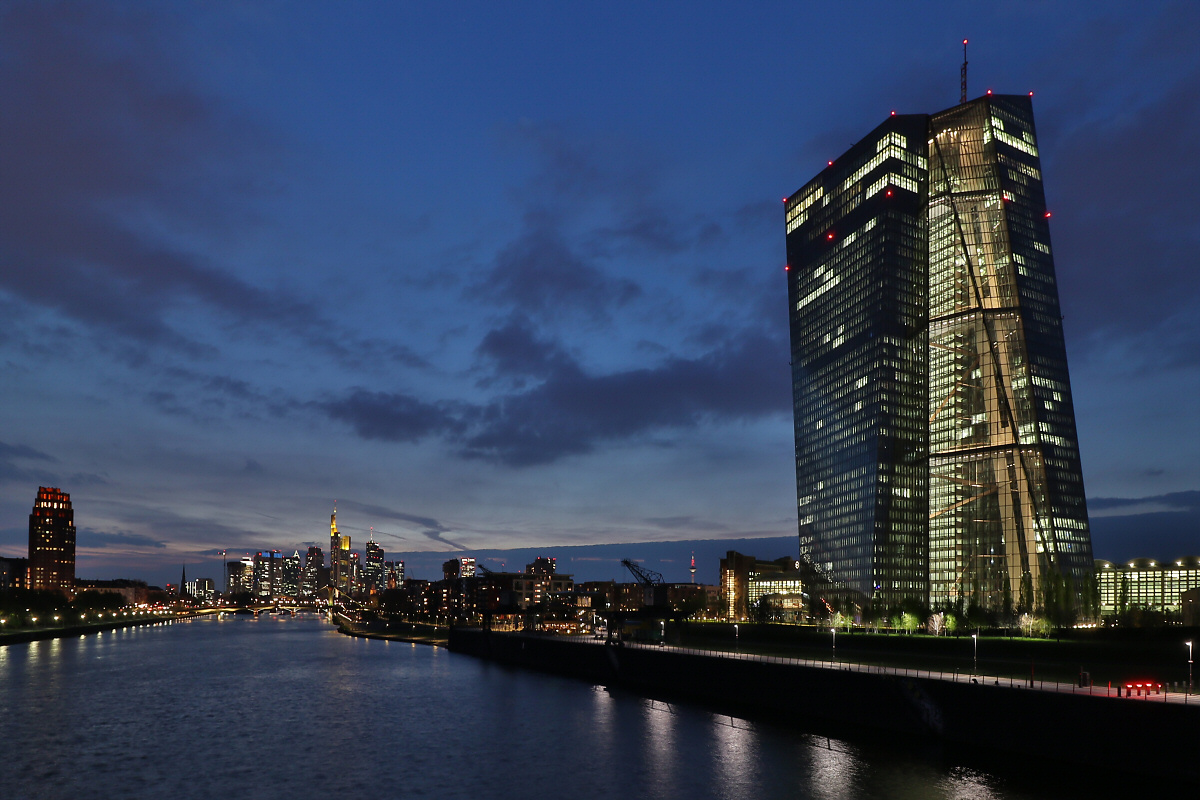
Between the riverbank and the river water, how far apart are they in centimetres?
388

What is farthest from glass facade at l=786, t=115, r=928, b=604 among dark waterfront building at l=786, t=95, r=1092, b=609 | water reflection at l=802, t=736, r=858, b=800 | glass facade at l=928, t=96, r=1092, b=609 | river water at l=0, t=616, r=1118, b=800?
water reflection at l=802, t=736, r=858, b=800

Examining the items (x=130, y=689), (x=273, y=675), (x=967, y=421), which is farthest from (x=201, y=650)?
(x=967, y=421)

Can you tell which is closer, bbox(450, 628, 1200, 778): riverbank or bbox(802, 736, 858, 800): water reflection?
bbox(450, 628, 1200, 778): riverbank

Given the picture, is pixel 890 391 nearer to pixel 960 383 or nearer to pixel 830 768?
pixel 960 383

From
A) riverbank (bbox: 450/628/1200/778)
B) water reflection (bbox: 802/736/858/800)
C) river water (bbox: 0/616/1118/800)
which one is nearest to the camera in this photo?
riverbank (bbox: 450/628/1200/778)

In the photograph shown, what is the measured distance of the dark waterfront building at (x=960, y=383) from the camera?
168000mm

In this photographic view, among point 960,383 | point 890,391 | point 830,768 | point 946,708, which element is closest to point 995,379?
Answer: point 960,383

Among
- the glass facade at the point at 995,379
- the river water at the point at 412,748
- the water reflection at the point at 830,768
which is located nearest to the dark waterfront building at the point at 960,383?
the glass facade at the point at 995,379

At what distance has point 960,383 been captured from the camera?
180500 mm

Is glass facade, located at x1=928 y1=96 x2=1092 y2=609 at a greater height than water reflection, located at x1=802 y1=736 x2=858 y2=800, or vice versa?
glass facade, located at x1=928 y1=96 x2=1092 y2=609

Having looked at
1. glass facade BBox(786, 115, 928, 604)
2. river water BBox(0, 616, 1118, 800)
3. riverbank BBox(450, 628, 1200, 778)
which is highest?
glass facade BBox(786, 115, 928, 604)

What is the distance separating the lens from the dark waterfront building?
16800cm

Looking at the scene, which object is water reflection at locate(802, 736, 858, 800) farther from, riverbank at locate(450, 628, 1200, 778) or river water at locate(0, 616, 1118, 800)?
riverbank at locate(450, 628, 1200, 778)

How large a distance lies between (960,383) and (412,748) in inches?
5561
